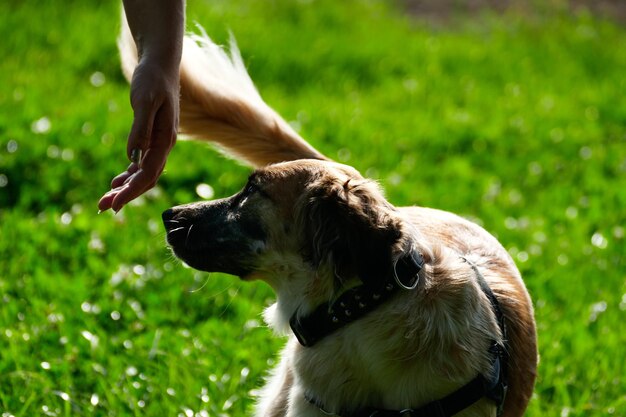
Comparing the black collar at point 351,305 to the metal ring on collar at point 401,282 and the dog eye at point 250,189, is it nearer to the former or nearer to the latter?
the metal ring on collar at point 401,282

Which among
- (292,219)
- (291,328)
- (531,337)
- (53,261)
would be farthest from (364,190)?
(53,261)

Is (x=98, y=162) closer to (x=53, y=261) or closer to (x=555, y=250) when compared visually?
(x=53, y=261)

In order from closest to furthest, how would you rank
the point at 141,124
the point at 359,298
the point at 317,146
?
the point at 141,124
the point at 359,298
the point at 317,146

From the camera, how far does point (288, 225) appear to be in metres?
3.13

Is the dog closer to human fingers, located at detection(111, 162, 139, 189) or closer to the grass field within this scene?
human fingers, located at detection(111, 162, 139, 189)

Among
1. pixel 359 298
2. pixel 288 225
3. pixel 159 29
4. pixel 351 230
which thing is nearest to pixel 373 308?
pixel 359 298

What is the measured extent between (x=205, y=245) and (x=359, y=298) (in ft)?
1.89

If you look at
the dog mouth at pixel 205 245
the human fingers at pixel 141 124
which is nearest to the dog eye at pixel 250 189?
the dog mouth at pixel 205 245

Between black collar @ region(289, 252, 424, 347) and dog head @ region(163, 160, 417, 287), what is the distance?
0.13 ft

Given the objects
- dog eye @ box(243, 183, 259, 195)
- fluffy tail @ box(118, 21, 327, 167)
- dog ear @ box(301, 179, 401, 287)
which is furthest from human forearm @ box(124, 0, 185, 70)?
fluffy tail @ box(118, 21, 327, 167)

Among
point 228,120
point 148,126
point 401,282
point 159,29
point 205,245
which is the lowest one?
point 228,120

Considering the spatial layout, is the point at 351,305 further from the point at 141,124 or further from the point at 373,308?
the point at 141,124

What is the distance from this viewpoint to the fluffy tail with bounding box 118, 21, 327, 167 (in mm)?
3875

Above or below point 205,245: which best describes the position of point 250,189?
above
